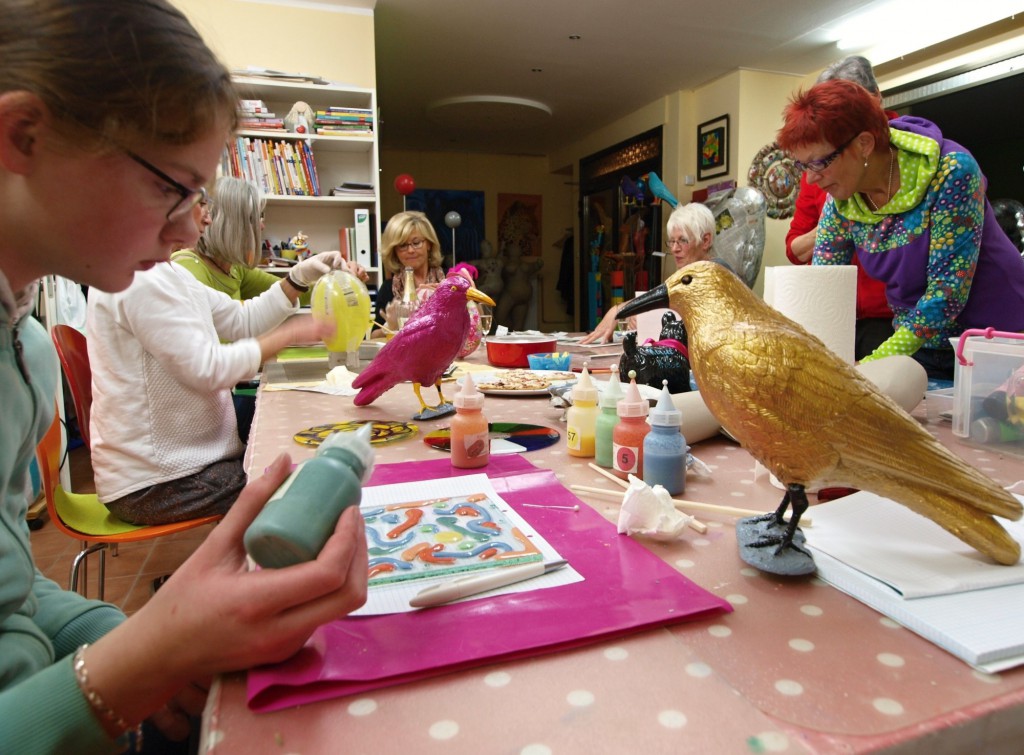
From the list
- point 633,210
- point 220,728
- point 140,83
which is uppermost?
point 633,210

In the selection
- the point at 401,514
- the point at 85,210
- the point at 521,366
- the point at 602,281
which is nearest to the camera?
the point at 85,210

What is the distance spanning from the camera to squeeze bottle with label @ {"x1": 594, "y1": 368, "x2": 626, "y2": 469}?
1007 millimetres

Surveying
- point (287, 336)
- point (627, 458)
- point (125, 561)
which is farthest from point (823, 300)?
point (125, 561)

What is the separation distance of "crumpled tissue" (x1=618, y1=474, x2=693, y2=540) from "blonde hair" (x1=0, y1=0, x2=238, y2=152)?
589 mm

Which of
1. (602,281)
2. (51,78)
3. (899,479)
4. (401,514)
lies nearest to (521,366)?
(401,514)

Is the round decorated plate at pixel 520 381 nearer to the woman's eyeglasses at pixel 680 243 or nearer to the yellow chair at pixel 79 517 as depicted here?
the yellow chair at pixel 79 517

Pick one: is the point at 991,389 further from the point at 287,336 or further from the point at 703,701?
the point at 287,336

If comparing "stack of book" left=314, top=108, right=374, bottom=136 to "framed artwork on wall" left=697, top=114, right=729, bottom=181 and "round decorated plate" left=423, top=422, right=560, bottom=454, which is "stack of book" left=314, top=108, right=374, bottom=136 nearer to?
"framed artwork on wall" left=697, top=114, right=729, bottom=181

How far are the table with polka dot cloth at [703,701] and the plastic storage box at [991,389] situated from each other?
0.76 metres

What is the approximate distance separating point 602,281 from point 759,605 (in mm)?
7309

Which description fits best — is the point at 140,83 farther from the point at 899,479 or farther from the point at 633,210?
the point at 633,210

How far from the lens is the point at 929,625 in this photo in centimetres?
53

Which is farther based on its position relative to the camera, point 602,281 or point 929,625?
point 602,281

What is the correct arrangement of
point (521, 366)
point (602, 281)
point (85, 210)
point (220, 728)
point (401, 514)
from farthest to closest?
point (602, 281), point (521, 366), point (401, 514), point (85, 210), point (220, 728)
